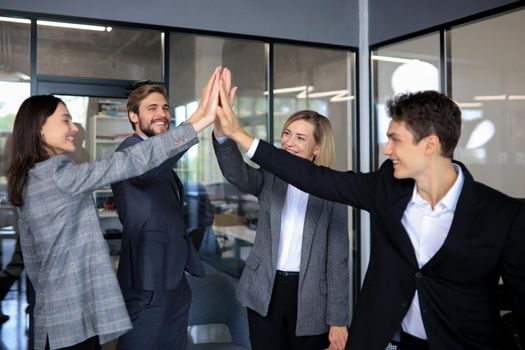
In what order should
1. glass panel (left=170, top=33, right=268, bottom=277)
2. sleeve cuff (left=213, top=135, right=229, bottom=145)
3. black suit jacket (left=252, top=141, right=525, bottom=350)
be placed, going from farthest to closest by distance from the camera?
A: glass panel (left=170, top=33, right=268, bottom=277), sleeve cuff (left=213, top=135, right=229, bottom=145), black suit jacket (left=252, top=141, right=525, bottom=350)

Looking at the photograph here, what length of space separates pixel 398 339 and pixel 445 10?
3849 millimetres

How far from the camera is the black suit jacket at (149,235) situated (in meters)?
2.73

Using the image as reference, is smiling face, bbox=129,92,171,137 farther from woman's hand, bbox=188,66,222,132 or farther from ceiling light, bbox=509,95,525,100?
ceiling light, bbox=509,95,525,100

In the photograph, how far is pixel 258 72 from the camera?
18.5 ft

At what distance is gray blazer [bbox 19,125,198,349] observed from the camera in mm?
2217

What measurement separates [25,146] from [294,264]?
128 centimetres

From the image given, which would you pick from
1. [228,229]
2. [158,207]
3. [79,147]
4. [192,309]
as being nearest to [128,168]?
[158,207]

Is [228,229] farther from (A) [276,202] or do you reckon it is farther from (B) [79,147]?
(A) [276,202]

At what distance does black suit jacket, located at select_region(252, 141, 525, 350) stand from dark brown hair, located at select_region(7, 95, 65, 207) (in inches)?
54.8

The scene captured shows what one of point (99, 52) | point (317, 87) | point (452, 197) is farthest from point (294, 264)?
point (317, 87)

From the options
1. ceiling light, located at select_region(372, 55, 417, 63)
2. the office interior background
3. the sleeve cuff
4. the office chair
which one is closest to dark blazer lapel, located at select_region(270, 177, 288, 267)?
the sleeve cuff

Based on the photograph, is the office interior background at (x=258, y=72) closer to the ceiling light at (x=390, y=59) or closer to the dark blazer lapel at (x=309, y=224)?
the ceiling light at (x=390, y=59)

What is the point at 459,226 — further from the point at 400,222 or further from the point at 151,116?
the point at 151,116

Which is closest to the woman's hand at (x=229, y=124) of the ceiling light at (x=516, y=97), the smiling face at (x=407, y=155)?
the smiling face at (x=407, y=155)
